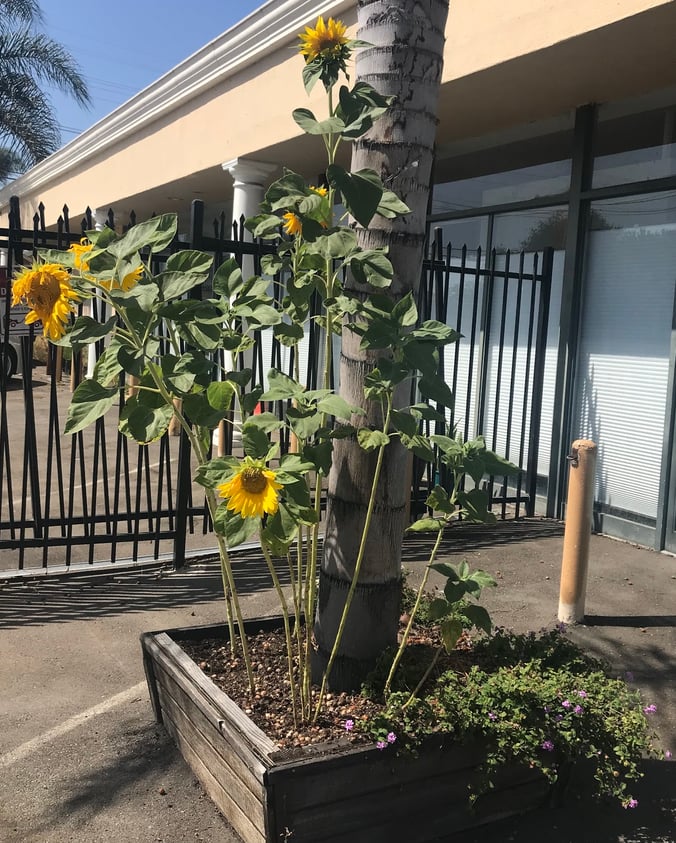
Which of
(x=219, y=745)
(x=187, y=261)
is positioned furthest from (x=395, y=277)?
(x=219, y=745)

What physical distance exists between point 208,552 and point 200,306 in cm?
357

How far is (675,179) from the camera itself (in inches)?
240

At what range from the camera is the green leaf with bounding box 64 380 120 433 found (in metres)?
2.24

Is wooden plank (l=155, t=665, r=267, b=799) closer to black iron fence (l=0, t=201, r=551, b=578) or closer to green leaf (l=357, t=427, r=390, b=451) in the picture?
green leaf (l=357, t=427, r=390, b=451)

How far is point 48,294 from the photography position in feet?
7.52

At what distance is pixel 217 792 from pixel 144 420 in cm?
126

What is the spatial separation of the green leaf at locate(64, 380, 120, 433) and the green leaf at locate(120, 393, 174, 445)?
0.10 meters

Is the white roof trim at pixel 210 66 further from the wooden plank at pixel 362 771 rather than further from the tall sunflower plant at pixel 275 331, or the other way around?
the wooden plank at pixel 362 771

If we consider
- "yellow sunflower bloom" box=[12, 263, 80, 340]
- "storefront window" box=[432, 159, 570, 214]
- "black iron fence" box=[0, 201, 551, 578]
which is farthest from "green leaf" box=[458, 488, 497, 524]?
"storefront window" box=[432, 159, 570, 214]

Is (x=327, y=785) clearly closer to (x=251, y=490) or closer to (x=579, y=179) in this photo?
(x=251, y=490)

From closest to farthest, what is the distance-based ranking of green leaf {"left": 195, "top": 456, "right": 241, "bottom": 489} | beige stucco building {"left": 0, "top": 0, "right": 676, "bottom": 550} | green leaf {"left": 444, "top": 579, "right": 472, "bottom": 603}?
1. green leaf {"left": 195, "top": 456, "right": 241, "bottom": 489}
2. green leaf {"left": 444, "top": 579, "right": 472, "bottom": 603}
3. beige stucco building {"left": 0, "top": 0, "right": 676, "bottom": 550}

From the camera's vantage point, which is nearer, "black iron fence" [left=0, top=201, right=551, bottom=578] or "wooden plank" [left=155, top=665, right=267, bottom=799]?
"wooden plank" [left=155, top=665, right=267, bottom=799]

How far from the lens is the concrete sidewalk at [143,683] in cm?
267

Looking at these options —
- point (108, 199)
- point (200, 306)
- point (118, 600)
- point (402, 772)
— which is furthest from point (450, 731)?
point (108, 199)
